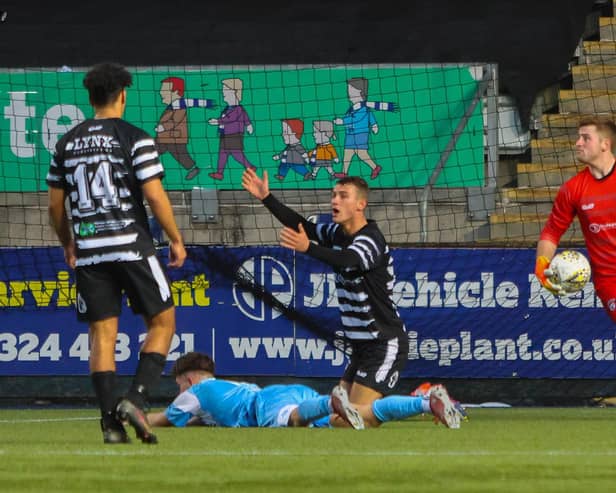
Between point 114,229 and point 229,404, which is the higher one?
point 114,229

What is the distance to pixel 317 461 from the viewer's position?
5391mm

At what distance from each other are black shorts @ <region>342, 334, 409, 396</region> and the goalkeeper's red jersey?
125cm

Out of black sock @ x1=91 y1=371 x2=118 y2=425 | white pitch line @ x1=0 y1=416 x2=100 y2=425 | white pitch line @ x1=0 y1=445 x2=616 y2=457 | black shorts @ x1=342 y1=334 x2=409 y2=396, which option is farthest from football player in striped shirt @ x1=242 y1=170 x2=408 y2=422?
white pitch line @ x1=0 y1=445 x2=616 y2=457

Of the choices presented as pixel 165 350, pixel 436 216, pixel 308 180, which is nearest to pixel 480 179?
pixel 436 216

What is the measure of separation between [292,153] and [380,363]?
7.66 meters

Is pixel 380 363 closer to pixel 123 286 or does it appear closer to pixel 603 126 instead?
pixel 603 126

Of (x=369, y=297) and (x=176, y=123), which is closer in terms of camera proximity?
(x=369, y=297)

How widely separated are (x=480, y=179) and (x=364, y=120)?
1.66 meters

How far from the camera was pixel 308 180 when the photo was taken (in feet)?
53.2

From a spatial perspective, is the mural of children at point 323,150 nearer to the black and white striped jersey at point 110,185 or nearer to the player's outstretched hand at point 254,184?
the player's outstretched hand at point 254,184

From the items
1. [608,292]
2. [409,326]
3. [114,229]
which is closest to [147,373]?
[114,229]

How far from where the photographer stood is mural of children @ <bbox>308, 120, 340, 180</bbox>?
16.3 metres

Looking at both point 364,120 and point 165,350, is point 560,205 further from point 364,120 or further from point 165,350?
point 364,120

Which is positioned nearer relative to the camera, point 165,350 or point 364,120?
point 165,350
